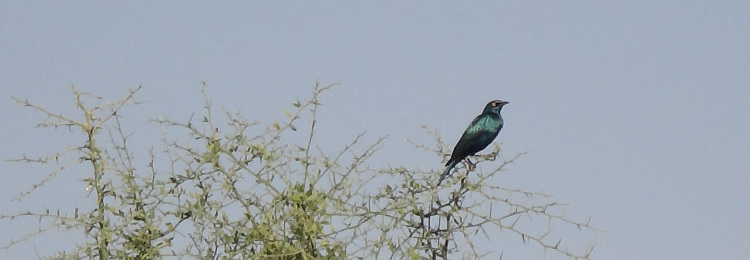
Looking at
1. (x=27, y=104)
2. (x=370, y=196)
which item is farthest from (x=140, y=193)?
(x=370, y=196)

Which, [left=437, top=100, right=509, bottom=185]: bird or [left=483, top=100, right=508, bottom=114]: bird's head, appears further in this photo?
[left=483, top=100, right=508, bottom=114]: bird's head

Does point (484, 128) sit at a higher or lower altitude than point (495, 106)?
lower

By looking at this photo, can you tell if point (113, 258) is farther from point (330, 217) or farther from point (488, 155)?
point (488, 155)

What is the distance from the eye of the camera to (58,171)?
4496 millimetres

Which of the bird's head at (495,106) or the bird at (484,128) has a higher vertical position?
the bird's head at (495,106)

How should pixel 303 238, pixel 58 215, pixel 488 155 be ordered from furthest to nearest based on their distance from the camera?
pixel 488 155 < pixel 58 215 < pixel 303 238

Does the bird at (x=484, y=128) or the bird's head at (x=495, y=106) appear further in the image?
the bird's head at (x=495, y=106)

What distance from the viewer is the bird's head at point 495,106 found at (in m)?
9.09

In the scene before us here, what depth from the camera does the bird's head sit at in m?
9.09

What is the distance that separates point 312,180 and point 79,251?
3.32ft

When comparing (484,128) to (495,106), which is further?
(495,106)

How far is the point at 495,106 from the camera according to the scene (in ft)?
30.0

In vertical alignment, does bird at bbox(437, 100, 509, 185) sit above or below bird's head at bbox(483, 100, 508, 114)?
below

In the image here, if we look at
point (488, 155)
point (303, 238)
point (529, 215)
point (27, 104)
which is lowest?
point (303, 238)
